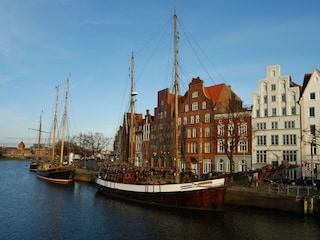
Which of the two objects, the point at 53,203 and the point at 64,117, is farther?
the point at 64,117

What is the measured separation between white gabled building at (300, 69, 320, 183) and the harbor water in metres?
17.5

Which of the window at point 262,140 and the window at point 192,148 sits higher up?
the window at point 262,140

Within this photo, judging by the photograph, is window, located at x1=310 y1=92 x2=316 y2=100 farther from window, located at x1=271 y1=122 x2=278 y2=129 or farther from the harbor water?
the harbor water

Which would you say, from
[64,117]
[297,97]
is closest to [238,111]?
[297,97]

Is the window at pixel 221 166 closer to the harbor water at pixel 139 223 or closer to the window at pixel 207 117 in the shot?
the window at pixel 207 117

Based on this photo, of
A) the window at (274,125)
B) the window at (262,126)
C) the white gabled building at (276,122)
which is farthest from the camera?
the window at (262,126)

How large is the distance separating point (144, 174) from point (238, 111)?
2013 centimetres

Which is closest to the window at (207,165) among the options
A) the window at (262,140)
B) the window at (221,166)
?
the window at (221,166)

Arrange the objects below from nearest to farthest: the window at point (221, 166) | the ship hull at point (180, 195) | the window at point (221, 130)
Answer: the ship hull at point (180, 195) → the window at point (221, 130) → the window at point (221, 166)

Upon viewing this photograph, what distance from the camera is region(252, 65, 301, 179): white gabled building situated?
153ft

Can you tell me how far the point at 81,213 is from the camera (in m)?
31.9

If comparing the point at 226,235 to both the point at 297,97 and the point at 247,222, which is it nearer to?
the point at 247,222

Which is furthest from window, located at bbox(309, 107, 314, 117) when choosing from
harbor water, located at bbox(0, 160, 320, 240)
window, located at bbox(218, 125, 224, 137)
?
harbor water, located at bbox(0, 160, 320, 240)

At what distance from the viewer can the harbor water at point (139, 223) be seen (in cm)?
2336
